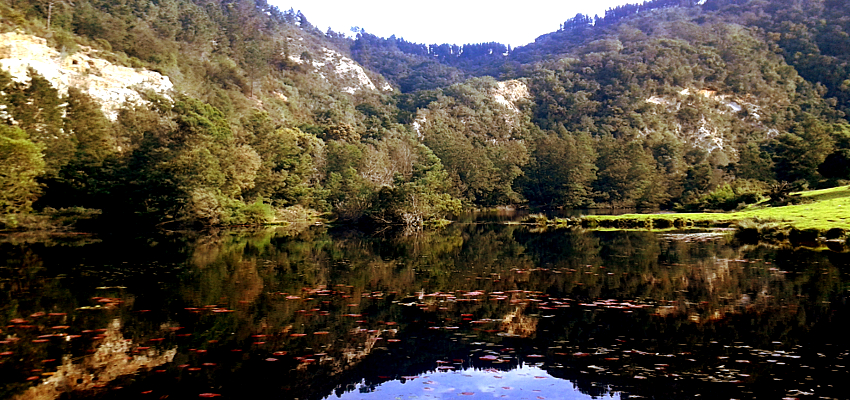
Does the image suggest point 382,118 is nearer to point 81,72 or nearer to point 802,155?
point 81,72

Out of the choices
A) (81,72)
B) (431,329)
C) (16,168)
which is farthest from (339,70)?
(431,329)

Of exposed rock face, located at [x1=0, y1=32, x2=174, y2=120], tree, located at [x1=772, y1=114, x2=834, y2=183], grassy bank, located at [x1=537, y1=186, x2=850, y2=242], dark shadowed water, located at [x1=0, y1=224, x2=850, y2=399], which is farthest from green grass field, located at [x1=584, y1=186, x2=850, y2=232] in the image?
exposed rock face, located at [x1=0, y1=32, x2=174, y2=120]

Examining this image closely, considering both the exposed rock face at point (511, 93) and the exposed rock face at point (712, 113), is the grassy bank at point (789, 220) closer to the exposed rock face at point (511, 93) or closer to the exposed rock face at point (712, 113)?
the exposed rock face at point (712, 113)

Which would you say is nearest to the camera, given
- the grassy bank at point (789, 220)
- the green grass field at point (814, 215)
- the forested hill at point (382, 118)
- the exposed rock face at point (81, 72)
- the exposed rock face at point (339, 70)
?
the grassy bank at point (789, 220)

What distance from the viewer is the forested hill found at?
49.2 meters

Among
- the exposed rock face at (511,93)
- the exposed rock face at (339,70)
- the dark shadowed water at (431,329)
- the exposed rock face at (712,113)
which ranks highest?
the exposed rock face at (339,70)

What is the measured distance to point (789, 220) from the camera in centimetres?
3266

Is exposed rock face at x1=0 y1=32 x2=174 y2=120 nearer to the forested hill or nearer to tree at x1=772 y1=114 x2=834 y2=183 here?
the forested hill

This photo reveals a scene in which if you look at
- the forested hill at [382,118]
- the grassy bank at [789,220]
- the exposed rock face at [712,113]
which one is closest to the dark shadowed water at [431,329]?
the grassy bank at [789,220]

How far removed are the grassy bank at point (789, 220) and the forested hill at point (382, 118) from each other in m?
11.9

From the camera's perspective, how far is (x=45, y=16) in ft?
230

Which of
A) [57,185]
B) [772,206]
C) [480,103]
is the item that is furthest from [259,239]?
[480,103]

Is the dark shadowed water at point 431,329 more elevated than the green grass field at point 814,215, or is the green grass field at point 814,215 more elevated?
the green grass field at point 814,215

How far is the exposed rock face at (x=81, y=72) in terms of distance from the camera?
5653 cm
